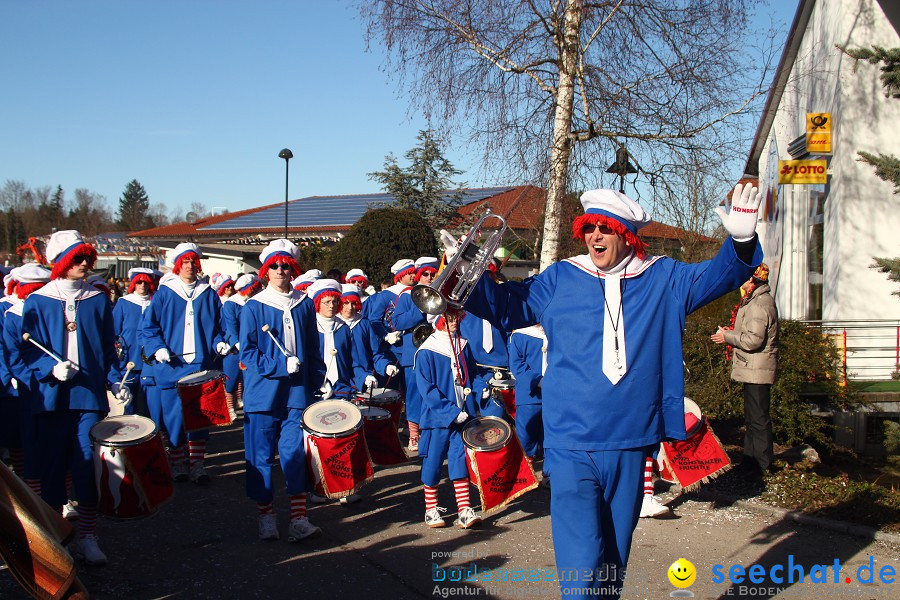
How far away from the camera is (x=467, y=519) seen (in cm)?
661

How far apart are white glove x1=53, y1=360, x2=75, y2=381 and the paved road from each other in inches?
50.6

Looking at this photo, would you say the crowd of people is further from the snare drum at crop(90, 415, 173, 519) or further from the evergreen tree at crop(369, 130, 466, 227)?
the evergreen tree at crop(369, 130, 466, 227)

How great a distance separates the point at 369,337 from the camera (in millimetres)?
8547

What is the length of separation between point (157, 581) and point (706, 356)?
6.33m

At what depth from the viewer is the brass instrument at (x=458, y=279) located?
12.2ft

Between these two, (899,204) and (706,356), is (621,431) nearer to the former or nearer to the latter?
(706,356)

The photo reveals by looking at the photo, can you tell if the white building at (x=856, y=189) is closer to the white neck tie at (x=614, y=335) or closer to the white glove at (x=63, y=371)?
the white neck tie at (x=614, y=335)

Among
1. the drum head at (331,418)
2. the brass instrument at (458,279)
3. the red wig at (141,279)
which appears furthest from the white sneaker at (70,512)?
the brass instrument at (458,279)

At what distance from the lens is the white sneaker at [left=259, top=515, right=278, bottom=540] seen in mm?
6316

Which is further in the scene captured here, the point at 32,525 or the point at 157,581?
the point at 157,581

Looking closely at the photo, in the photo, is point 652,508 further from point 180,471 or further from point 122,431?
point 180,471

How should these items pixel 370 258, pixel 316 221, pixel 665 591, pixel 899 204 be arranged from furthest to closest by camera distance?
1. pixel 316 221
2. pixel 370 258
3. pixel 899 204
4. pixel 665 591

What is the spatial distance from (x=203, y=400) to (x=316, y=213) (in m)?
35.5

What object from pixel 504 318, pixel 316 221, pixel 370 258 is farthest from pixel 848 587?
pixel 316 221
